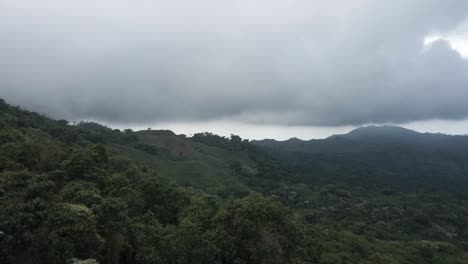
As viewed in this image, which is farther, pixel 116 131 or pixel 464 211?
pixel 116 131

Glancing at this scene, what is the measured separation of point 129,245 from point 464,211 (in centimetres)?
17527

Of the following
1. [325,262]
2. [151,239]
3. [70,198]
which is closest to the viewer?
[151,239]

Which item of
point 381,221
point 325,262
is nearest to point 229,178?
point 381,221

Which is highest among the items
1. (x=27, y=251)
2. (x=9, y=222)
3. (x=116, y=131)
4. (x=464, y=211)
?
(x=116, y=131)

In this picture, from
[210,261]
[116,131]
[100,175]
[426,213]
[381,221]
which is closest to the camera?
[210,261]

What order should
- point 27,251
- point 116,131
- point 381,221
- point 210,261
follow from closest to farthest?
point 27,251
point 210,261
point 381,221
point 116,131

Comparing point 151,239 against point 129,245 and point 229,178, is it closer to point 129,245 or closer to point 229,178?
point 129,245

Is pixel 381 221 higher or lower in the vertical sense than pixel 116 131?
lower

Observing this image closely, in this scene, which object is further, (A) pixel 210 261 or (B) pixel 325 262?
(B) pixel 325 262

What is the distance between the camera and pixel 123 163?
86750mm

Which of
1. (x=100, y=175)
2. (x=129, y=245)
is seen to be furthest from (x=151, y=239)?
(x=100, y=175)

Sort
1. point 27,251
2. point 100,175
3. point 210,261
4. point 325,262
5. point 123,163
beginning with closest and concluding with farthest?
point 27,251
point 210,261
point 100,175
point 325,262
point 123,163

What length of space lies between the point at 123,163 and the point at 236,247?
194ft

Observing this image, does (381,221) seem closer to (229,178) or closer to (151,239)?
(229,178)
